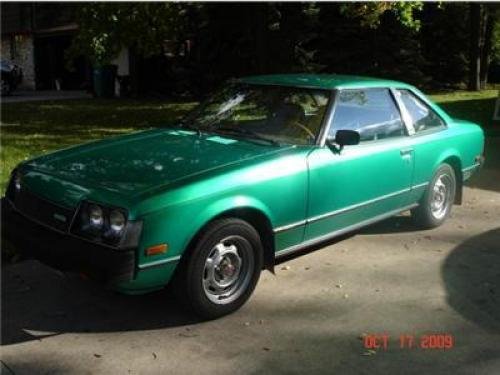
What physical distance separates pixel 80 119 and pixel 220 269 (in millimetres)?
10107

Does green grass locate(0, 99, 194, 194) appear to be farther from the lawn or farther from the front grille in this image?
the front grille

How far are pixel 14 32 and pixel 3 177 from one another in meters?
24.0

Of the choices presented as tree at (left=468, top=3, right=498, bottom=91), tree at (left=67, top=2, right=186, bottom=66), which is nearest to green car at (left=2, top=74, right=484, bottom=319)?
tree at (left=67, top=2, right=186, bottom=66)

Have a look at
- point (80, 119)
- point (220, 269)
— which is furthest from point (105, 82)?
point (220, 269)

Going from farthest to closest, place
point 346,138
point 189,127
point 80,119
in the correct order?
point 80,119 < point 189,127 < point 346,138

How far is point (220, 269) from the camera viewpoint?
423cm

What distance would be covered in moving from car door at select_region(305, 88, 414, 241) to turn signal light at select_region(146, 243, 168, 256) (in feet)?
4.16

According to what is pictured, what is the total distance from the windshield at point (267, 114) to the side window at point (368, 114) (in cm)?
16

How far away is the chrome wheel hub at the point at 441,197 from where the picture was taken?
6267mm

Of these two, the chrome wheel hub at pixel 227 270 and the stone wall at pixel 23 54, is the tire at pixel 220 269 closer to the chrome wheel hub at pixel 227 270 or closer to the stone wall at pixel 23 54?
the chrome wheel hub at pixel 227 270

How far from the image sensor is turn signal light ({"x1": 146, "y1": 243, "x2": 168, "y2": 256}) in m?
→ 3.78

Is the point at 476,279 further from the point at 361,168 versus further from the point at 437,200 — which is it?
the point at 437,200

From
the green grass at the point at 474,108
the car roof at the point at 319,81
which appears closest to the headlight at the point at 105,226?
the car roof at the point at 319,81

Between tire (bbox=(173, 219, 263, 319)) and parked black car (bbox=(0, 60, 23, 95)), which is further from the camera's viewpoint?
parked black car (bbox=(0, 60, 23, 95))
